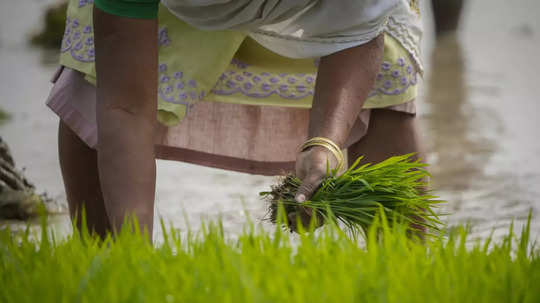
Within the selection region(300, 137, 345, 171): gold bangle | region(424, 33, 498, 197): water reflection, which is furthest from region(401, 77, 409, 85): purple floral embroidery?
region(424, 33, 498, 197): water reflection

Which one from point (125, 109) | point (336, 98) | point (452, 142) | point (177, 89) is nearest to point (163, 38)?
point (177, 89)

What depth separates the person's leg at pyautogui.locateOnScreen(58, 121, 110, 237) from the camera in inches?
81.3

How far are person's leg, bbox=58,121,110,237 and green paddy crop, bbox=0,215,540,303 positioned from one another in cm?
70

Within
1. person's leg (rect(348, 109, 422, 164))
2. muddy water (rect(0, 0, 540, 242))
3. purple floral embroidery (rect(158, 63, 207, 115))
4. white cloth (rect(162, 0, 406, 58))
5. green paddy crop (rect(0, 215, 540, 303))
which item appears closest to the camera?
green paddy crop (rect(0, 215, 540, 303))

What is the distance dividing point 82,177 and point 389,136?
0.92 metres

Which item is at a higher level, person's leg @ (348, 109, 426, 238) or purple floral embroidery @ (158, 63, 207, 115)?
purple floral embroidery @ (158, 63, 207, 115)

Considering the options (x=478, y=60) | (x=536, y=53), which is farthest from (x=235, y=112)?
(x=536, y=53)

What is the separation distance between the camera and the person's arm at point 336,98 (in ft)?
5.13

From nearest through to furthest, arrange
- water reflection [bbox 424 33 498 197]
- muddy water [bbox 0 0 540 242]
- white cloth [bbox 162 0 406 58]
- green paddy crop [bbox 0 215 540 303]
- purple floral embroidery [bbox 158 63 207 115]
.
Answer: green paddy crop [bbox 0 215 540 303] < white cloth [bbox 162 0 406 58] < purple floral embroidery [bbox 158 63 207 115] < muddy water [bbox 0 0 540 242] < water reflection [bbox 424 33 498 197]

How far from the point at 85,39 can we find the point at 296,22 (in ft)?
2.18

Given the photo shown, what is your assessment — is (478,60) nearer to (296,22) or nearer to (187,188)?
(187,188)

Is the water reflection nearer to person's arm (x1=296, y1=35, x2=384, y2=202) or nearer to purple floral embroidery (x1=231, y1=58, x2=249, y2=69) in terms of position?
purple floral embroidery (x1=231, y1=58, x2=249, y2=69)

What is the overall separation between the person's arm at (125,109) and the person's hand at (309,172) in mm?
350

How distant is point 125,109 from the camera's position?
1595 millimetres
